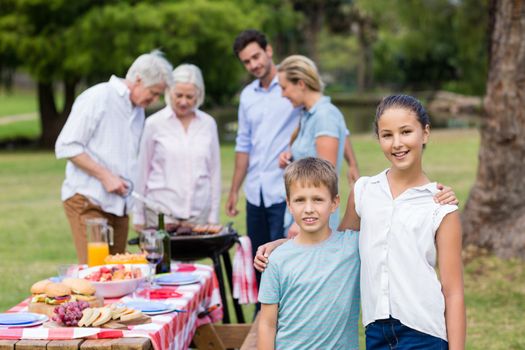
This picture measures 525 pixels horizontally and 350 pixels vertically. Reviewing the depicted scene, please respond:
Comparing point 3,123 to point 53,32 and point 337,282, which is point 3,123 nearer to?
point 53,32

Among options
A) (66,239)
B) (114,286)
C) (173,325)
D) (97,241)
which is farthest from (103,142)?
(66,239)

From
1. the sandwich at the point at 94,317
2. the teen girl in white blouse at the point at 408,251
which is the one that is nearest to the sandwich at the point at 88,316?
the sandwich at the point at 94,317

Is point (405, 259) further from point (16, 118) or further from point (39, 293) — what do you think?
point (16, 118)

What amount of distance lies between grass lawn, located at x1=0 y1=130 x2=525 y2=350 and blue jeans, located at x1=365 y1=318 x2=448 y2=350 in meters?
3.39

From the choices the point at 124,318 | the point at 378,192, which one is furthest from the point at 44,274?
the point at 378,192

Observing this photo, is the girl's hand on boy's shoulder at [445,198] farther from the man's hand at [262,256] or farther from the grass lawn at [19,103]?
the grass lawn at [19,103]

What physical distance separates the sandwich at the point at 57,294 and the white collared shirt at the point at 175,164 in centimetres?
206

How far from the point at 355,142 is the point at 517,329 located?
20.2 metres

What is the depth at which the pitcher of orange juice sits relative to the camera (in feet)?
17.4

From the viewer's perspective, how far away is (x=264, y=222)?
6.52 m

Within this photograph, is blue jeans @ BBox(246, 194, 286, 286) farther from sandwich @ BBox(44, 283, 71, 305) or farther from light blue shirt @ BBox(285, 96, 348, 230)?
sandwich @ BBox(44, 283, 71, 305)

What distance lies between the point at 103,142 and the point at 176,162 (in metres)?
0.63

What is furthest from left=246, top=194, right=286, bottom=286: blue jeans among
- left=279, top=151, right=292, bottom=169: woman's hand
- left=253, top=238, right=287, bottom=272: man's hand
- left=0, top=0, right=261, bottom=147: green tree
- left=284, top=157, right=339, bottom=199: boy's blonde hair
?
left=0, top=0, right=261, bottom=147: green tree

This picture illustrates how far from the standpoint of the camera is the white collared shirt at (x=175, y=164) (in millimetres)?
6418
